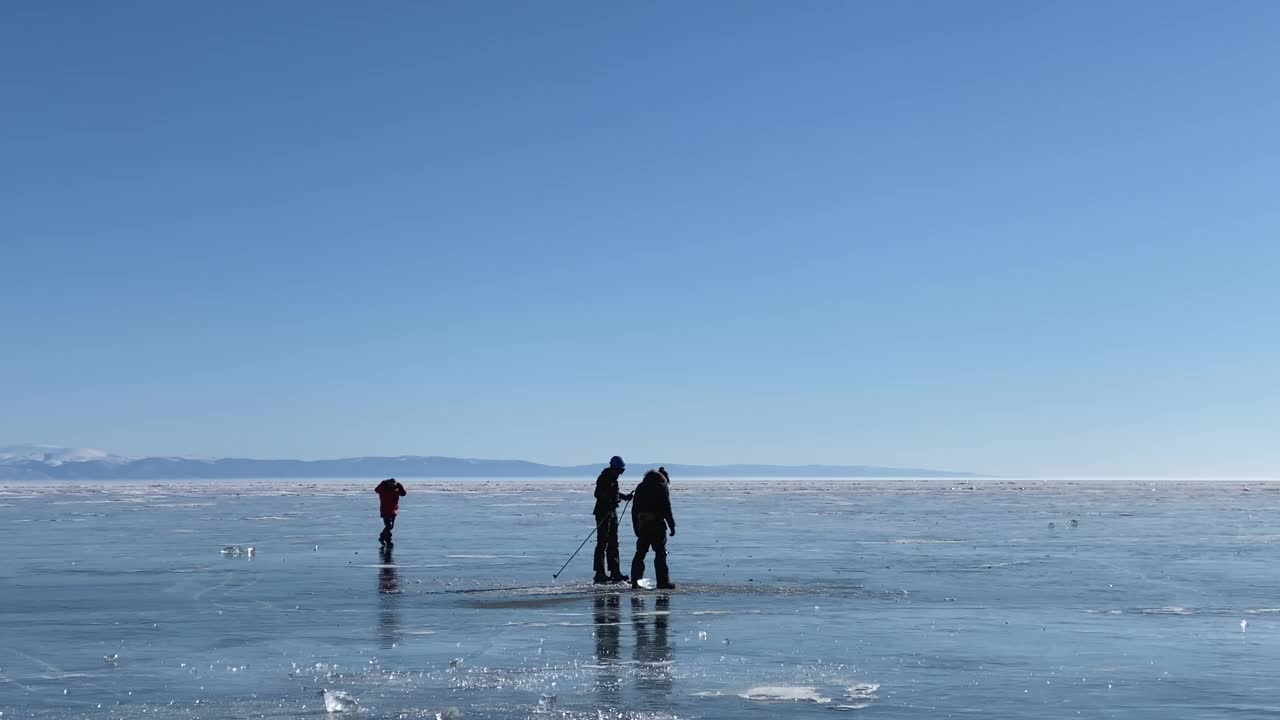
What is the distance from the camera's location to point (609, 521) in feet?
65.0

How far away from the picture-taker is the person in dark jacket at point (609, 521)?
19750 mm

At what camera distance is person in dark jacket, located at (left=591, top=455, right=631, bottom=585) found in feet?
64.8

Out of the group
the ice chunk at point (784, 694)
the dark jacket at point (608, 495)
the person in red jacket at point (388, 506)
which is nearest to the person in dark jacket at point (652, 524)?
the dark jacket at point (608, 495)

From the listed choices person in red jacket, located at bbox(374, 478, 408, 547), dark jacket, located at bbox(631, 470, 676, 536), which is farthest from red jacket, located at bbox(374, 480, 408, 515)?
dark jacket, located at bbox(631, 470, 676, 536)

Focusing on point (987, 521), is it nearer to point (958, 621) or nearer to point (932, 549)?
point (932, 549)

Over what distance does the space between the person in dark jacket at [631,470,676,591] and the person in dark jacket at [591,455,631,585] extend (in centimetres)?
66

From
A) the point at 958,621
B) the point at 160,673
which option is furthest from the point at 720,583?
the point at 160,673

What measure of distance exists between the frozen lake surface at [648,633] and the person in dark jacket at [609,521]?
2.33 feet

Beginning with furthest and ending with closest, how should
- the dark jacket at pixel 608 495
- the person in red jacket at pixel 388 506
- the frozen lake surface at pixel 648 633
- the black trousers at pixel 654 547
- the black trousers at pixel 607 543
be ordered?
the person in red jacket at pixel 388 506, the dark jacket at pixel 608 495, the black trousers at pixel 607 543, the black trousers at pixel 654 547, the frozen lake surface at pixel 648 633

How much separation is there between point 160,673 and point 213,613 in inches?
189

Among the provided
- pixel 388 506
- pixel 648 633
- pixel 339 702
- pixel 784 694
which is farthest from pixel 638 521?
pixel 388 506

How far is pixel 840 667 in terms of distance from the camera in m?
11.7

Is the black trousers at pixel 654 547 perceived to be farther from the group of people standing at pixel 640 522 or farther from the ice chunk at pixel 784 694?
the ice chunk at pixel 784 694

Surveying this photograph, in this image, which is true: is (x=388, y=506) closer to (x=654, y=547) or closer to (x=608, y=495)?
(x=608, y=495)
